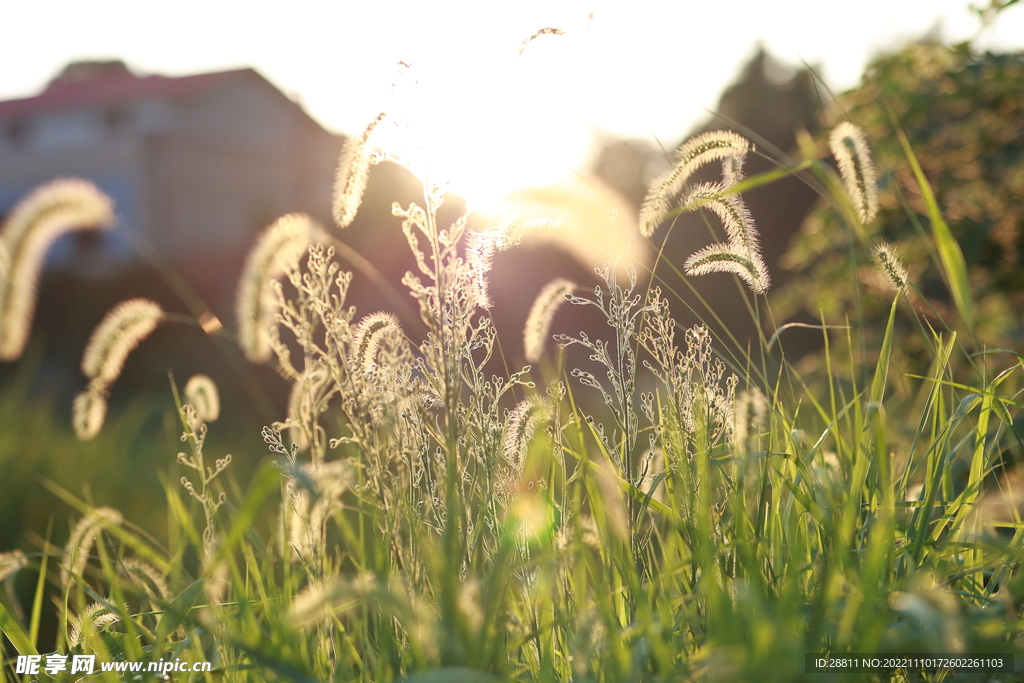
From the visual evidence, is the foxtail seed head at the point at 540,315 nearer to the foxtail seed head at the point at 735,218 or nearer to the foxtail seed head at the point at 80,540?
the foxtail seed head at the point at 735,218

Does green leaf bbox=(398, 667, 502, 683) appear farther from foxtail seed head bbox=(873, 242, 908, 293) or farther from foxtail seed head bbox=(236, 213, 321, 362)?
foxtail seed head bbox=(873, 242, 908, 293)

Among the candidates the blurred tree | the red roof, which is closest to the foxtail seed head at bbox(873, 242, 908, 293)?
the blurred tree

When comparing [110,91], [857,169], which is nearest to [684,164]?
[857,169]

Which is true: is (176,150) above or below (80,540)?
above

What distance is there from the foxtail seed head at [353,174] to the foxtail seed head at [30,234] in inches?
25.7

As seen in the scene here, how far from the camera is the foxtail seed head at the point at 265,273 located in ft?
5.51

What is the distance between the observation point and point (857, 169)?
6.02ft

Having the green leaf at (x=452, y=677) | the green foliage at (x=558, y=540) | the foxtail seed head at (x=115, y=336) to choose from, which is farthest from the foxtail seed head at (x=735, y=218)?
the foxtail seed head at (x=115, y=336)

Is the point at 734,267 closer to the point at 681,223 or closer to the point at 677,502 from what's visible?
the point at 677,502

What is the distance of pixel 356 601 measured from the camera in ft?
4.53

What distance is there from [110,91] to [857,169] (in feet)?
94.5

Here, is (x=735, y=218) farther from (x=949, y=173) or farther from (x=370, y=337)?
(x=949, y=173)

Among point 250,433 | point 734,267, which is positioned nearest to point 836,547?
point 734,267

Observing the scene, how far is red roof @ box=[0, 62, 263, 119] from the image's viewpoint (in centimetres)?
2419
